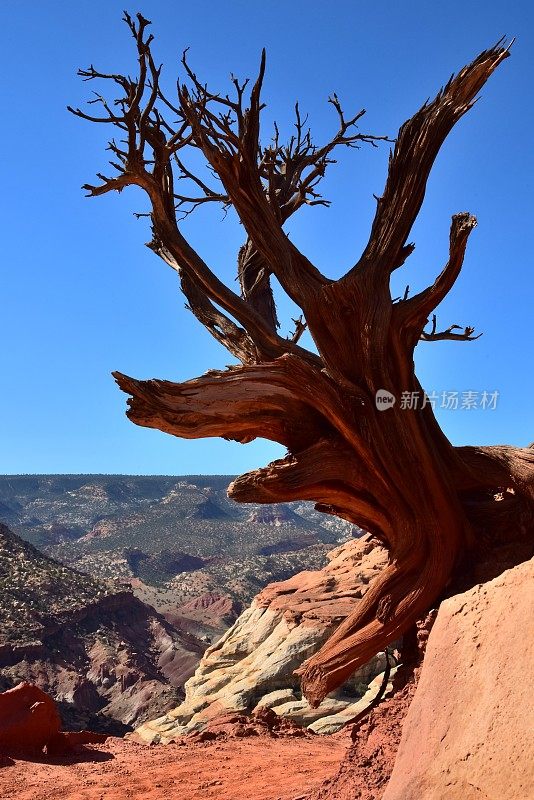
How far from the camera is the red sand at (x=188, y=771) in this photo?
6504 mm

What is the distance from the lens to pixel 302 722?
1155cm

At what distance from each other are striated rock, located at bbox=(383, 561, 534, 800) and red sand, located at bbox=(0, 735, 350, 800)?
8.39 feet

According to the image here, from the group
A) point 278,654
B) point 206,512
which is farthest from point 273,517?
point 278,654

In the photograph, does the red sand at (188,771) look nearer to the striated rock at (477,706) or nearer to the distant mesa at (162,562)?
the striated rock at (477,706)

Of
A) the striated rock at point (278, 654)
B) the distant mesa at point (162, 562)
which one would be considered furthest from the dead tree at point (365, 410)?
the distant mesa at point (162, 562)

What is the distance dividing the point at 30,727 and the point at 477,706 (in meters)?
9.82

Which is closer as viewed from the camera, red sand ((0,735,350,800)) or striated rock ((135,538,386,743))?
red sand ((0,735,350,800))

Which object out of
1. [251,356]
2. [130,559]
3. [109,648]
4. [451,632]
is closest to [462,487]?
[251,356]

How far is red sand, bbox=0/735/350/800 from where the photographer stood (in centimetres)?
650

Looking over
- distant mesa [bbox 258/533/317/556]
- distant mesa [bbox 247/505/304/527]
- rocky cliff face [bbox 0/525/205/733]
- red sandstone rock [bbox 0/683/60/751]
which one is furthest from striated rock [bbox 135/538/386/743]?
distant mesa [bbox 247/505/304/527]

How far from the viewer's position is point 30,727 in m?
10.8

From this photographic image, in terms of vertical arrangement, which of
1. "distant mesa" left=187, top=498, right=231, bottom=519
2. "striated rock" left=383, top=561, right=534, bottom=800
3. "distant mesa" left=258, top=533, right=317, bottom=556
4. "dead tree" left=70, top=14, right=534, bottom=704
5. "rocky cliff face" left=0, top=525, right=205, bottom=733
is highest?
"distant mesa" left=187, top=498, right=231, bottom=519

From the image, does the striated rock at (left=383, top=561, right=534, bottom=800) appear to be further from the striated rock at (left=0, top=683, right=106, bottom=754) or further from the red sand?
the striated rock at (left=0, top=683, right=106, bottom=754)

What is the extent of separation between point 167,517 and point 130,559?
22.3m
